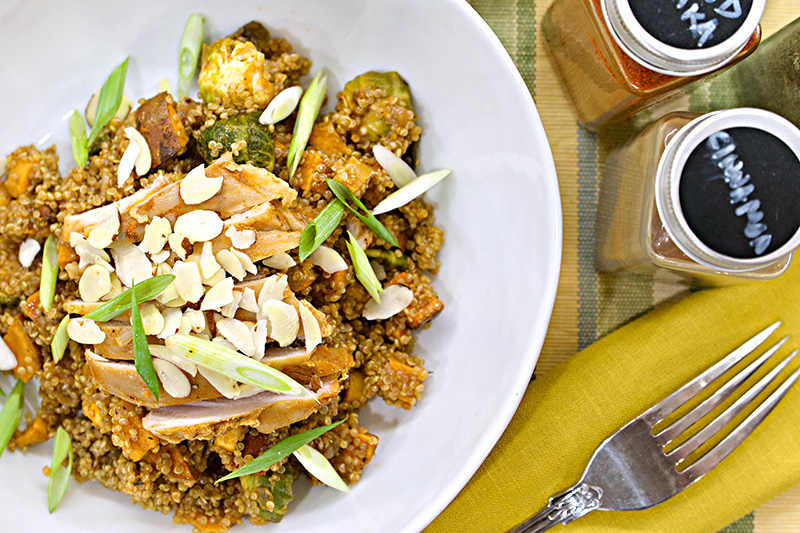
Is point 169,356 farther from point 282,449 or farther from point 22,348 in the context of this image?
point 22,348

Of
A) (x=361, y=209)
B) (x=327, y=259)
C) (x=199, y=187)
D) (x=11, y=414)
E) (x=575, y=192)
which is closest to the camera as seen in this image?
(x=199, y=187)

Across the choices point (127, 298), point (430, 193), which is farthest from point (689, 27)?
point (127, 298)

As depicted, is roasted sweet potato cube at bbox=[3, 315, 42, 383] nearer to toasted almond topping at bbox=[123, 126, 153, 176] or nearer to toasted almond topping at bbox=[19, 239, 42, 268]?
toasted almond topping at bbox=[19, 239, 42, 268]

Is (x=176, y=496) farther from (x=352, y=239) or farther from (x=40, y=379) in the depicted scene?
(x=352, y=239)

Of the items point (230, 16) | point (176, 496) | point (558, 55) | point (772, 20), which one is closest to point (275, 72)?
point (230, 16)

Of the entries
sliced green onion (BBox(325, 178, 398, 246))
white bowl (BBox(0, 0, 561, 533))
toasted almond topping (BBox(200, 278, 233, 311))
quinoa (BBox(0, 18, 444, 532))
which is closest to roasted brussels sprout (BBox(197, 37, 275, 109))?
quinoa (BBox(0, 18, 444, 532))

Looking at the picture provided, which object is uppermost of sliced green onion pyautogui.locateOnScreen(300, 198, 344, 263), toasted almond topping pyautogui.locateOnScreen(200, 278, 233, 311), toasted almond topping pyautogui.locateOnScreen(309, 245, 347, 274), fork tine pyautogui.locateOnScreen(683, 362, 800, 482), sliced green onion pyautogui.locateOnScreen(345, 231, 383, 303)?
toasted almond topping pyautogui.locateOnScreen(200, 278, 233, 311)

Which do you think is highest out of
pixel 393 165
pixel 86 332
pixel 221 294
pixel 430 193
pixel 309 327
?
pixel 86 332
